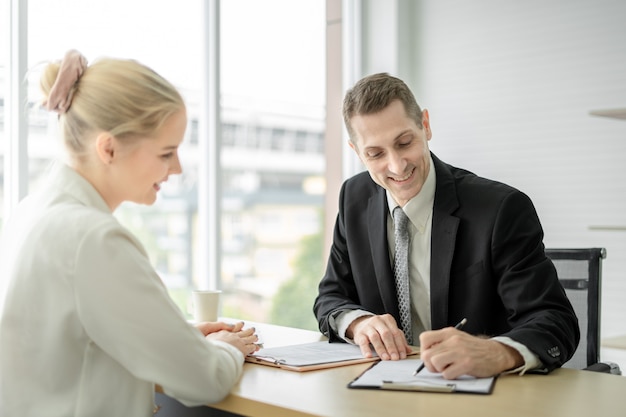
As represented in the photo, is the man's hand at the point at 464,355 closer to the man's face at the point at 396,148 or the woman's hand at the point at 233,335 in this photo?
the woman's hand at the point at 233,335

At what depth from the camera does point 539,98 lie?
4148 millimetres

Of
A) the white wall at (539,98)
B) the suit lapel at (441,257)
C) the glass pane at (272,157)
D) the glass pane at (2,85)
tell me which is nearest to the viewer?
the suit lapel at (441,257)

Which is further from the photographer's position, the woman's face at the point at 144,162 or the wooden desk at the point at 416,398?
the woman's face at the point at 144,162

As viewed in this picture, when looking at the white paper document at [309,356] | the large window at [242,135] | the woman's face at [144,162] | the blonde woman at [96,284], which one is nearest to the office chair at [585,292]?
the white paper document at [309,356]

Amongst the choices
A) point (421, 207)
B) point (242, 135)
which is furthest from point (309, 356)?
point (242, 135)

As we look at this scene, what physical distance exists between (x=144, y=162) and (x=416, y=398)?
68cm

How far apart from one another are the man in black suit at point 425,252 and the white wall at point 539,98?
81.0 inches

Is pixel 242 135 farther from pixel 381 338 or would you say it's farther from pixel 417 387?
pixel 417 387

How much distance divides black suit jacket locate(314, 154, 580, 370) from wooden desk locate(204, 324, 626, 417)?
14 centimetres

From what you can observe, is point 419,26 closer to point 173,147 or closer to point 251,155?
point 251,155

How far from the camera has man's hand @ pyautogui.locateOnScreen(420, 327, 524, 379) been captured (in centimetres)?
143

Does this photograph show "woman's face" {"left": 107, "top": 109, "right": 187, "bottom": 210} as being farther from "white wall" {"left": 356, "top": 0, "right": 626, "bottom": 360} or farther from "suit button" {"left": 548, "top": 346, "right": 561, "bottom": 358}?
"white wall" {"left": 356, "top": 0, "right": 626, "bottom": 360}

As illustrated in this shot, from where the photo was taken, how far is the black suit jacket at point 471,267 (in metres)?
1.72

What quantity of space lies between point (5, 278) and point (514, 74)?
3.49 meters
